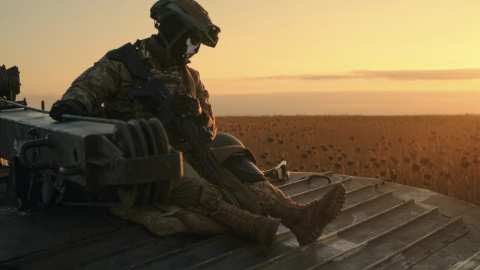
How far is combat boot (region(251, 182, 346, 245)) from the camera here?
163 inches

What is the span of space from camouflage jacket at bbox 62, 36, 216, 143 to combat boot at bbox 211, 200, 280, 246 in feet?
2.88

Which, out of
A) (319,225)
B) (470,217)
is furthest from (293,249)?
(470,217)

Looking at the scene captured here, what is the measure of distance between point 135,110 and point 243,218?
1450 millimetres

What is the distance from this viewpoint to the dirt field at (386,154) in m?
7.89

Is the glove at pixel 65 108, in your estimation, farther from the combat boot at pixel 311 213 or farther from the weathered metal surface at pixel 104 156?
the combat boot at pixel 311 213

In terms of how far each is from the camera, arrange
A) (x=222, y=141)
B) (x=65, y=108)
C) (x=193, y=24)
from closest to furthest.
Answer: (x=65, y=108) < (x=193, y=24) < (x=222, y=141)

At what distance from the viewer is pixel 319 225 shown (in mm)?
4191

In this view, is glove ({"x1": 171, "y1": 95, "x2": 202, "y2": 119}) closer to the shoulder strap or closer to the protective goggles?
the shoulder strap

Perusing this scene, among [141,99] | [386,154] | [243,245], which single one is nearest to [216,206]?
[243,245]

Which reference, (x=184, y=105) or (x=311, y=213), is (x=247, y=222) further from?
(x=184, y=105)

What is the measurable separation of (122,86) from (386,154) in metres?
6.81

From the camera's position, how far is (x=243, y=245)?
4.12m

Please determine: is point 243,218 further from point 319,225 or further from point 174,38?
point 174,38

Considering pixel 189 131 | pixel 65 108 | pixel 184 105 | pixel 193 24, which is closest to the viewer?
pixel 65 108
